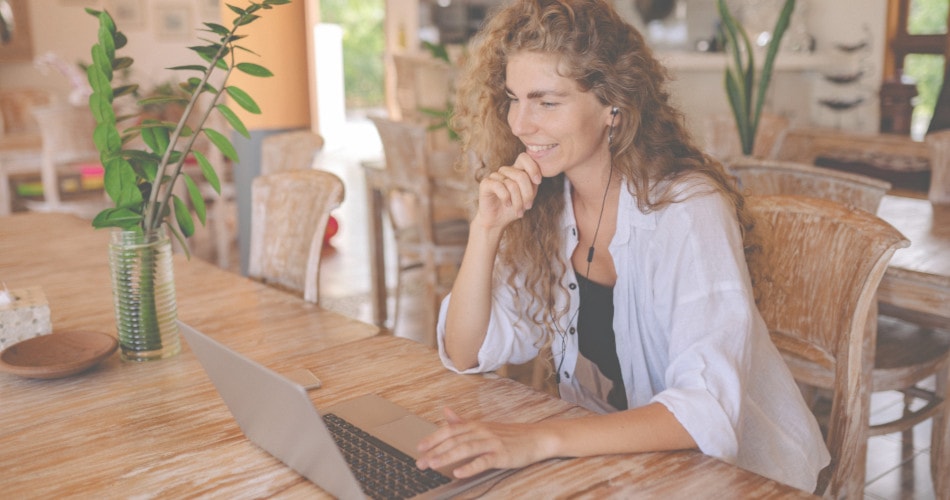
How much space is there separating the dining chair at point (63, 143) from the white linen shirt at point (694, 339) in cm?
346

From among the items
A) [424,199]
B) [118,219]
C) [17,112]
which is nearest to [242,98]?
[118,219]

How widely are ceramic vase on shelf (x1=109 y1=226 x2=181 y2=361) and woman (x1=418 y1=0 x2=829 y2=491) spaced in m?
0.50

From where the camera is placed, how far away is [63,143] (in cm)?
447

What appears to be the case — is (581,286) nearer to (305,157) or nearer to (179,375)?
(179,375)

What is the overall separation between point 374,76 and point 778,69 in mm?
7936

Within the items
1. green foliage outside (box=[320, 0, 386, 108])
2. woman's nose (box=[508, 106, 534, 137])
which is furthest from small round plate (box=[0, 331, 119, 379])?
green foliage outside (box=[320, 0, 386, 108])

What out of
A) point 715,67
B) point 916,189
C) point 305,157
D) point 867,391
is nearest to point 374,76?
point 715,67

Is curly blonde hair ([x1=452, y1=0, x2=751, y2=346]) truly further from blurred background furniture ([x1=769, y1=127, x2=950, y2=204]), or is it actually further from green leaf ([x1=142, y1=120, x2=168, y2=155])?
blurred background furniture ([x1=769, y1=127, x2=950, y2=204])

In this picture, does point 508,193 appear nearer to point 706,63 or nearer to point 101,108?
point 101,108

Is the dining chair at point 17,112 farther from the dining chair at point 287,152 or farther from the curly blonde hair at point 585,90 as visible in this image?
the curly blonde hair at point 585,90

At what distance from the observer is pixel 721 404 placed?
4.08 ft

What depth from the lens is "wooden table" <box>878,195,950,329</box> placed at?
2162mm

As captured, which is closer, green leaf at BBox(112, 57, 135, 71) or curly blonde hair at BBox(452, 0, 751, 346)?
curly blonde hair at BBox(452, 0, 751, 346)

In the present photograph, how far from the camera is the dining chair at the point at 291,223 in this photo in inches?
86.0
